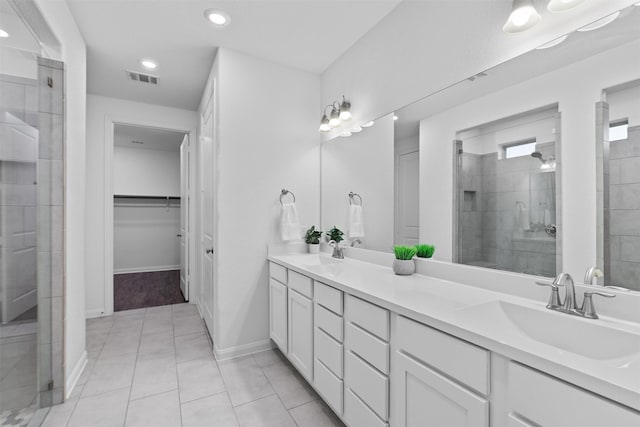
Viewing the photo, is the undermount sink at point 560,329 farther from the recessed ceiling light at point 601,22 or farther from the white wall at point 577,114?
the recessed ceiling light at point 601,22

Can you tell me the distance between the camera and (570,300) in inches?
42.1

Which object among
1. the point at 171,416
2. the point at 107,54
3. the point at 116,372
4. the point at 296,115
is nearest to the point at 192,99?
the point at 107,54

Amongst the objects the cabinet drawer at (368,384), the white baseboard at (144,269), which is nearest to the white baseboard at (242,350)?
the cabinet drawer at (368,384)

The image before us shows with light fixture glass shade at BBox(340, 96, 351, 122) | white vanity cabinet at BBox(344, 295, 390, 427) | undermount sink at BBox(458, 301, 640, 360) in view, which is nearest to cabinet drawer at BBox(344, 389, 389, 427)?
white vanity cabinet at BBox(344, 295, 390, 427)

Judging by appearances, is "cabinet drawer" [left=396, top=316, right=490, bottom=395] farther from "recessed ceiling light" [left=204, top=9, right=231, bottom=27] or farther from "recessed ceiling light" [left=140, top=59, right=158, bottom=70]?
"recessed ceiling light" [left=140, top=59, right=158, bottom=70]

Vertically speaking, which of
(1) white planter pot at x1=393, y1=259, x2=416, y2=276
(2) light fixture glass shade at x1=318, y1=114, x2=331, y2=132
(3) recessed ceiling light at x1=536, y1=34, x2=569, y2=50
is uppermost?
(2) light fixture glass shade at x1=318, y1=114, x2=331, y2=132

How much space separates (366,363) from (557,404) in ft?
2.60

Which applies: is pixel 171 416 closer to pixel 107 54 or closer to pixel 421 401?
pixel 421 401

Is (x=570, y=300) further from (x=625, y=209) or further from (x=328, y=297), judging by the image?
(x=328, y=297)

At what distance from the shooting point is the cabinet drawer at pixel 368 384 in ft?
4.19

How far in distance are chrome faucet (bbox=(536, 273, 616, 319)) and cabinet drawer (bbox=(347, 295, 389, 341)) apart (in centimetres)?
63

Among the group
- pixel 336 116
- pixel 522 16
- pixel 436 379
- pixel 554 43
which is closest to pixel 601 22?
pixel 554 43

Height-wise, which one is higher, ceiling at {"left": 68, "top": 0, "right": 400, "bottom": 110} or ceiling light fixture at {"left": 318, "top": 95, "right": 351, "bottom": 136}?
ceiling at {"left": 68, "top": 0, "right": 400, "bottom": 110}

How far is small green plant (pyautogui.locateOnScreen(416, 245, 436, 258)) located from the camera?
5.85 ft
